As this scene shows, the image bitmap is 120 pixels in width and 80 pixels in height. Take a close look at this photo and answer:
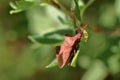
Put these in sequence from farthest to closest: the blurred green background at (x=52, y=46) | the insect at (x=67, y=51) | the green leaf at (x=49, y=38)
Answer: the blurred green background at (x=52, y=46)
the green leaf at (x=49, y=38)
the insect at (x=67, y=51)

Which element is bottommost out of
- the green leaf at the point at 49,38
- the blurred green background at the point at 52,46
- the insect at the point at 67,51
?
the blurred green background at the point at 52,46

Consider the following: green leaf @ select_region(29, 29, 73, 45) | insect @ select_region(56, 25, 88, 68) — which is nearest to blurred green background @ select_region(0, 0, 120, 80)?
green leaf @ select_region(29, 29, 73, 45)

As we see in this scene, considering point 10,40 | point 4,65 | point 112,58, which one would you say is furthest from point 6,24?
point 112,58

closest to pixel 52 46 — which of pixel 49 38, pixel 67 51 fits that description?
pixel 49 38

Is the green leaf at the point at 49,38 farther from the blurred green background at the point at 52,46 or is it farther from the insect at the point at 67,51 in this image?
the insect at the point at 67,51

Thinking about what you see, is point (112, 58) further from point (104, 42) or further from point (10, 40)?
point (10, 40)

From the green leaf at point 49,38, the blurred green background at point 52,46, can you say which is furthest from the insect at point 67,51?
the blurred green background at point 52,46

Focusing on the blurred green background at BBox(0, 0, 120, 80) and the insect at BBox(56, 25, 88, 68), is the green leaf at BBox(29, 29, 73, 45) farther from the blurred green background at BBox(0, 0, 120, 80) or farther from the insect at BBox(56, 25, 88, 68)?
the insect at BBox(56, 25, 88, 68)

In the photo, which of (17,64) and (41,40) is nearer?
(41,40)
